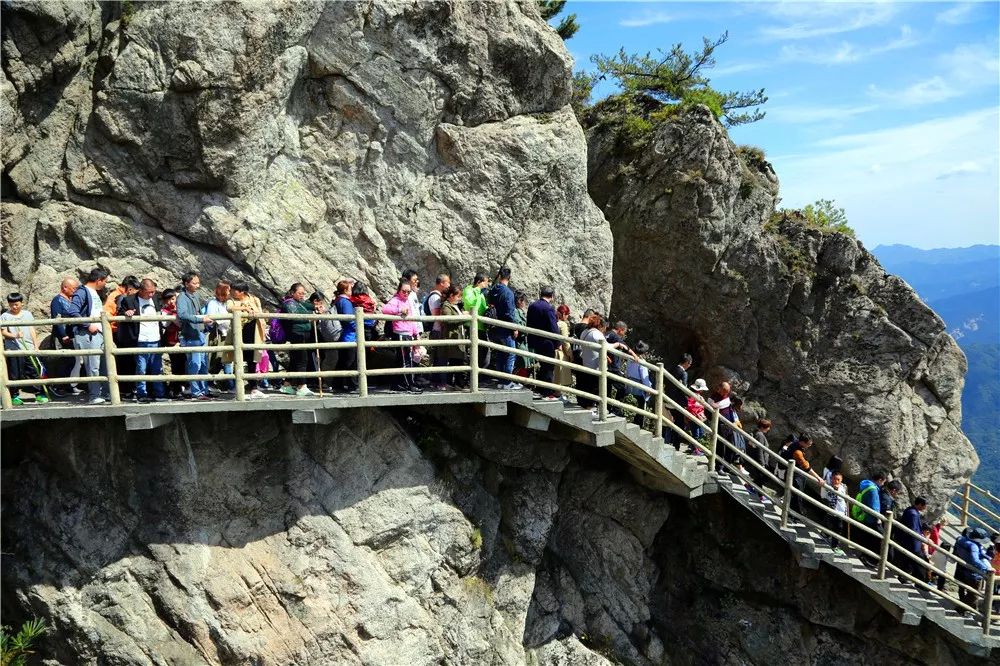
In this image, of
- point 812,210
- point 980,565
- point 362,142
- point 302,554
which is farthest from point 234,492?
point 812,210

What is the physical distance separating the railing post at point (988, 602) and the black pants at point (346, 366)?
13531 millimetres

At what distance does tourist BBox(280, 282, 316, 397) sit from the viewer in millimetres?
12409

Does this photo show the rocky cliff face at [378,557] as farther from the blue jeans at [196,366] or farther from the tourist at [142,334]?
the tourist at [142,334]

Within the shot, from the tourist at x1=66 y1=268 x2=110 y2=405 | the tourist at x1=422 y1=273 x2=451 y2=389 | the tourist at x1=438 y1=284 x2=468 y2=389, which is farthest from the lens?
the tourist at x1=438 y1=284 x2=468 y2=389

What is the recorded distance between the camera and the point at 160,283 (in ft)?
45.6

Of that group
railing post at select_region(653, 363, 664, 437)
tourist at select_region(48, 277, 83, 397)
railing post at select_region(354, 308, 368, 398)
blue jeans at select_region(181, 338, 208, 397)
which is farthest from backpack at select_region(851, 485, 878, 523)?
tourist at select_region(48, 277, 83, 397)

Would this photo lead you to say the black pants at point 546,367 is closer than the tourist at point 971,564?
Yes

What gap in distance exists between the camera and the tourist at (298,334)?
12.4m

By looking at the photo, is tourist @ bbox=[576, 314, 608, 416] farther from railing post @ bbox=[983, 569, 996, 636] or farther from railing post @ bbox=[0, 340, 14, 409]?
railing post @ bbox=[0, 340, 14, 409]

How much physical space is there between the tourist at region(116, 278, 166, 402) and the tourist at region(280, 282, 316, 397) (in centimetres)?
213

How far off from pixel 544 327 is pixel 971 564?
35.4 feet

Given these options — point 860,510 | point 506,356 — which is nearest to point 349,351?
point 506,356

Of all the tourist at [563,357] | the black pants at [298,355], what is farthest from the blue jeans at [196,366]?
the tourist at [563,357]

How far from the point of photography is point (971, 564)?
48.7 ft
